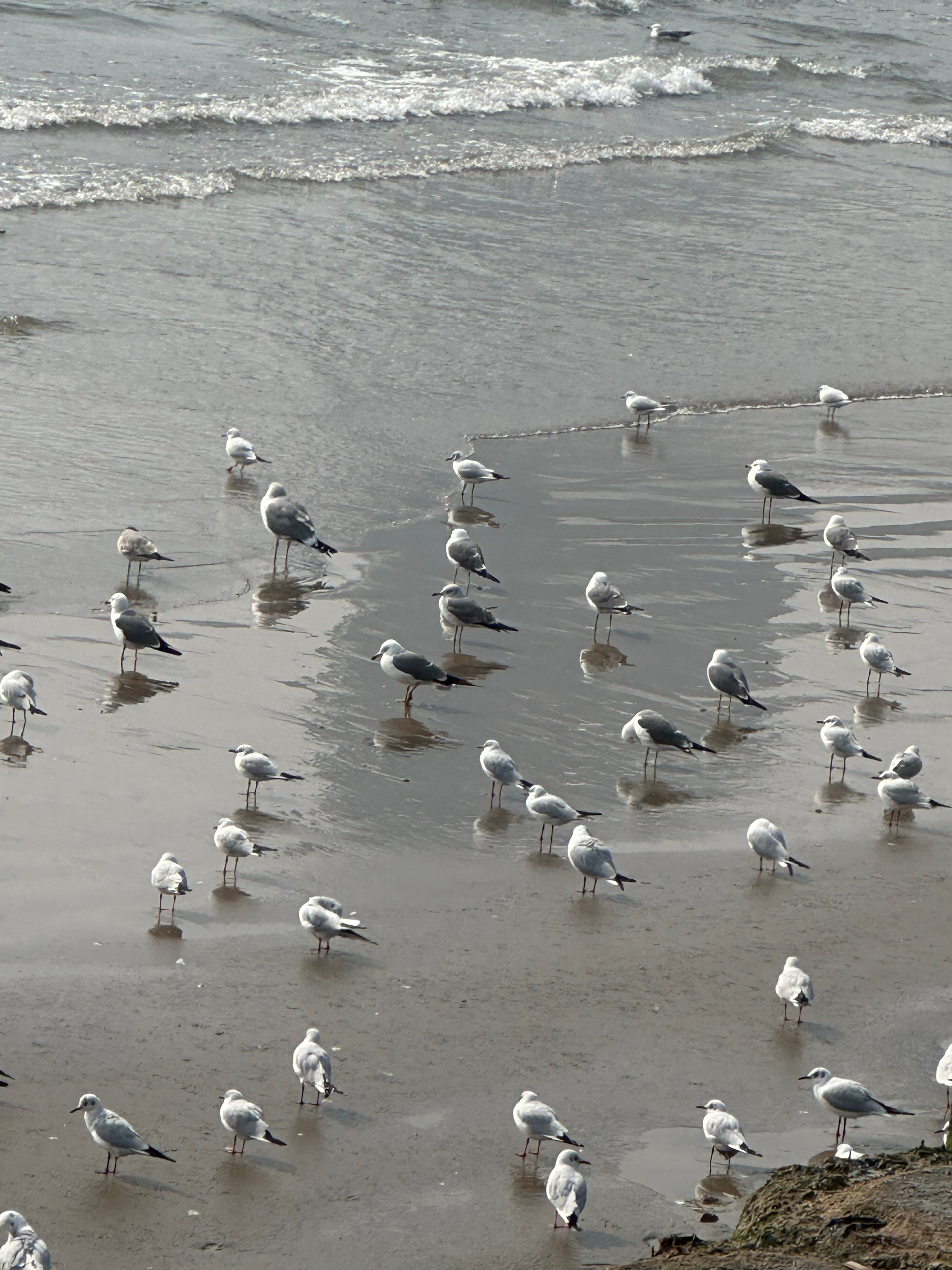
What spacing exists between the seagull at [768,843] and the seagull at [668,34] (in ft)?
96.2

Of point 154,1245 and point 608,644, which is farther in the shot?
point 608,644

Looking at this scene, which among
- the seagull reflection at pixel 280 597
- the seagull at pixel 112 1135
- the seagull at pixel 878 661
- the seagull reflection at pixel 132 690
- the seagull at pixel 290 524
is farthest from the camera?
the seagull at pixel 290 524

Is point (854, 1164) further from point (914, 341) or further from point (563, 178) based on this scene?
point (563, 178)

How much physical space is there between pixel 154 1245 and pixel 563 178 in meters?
20.4

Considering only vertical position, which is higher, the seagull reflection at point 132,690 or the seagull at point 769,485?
the seagull at point 769,485

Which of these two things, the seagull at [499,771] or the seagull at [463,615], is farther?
the seagull at [463,615]

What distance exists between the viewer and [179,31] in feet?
99.5

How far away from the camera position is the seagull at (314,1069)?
695 centimetres

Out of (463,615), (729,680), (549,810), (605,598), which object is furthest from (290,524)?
(549,810)

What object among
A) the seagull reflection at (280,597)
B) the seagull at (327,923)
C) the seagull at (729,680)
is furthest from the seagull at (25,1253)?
the seagull reflection at (280,597)

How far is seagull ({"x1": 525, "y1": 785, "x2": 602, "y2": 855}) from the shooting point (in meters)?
9.33

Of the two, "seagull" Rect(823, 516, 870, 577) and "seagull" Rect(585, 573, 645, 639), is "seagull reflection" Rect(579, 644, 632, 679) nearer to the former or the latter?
"seagull" Rect(585, 573, 645, 639)

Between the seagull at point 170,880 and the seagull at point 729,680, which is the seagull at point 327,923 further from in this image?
the seagull at point 729,680

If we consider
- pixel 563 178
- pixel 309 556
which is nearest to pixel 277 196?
pixel 563 178
